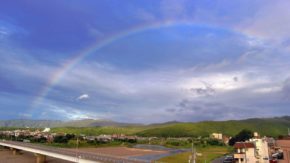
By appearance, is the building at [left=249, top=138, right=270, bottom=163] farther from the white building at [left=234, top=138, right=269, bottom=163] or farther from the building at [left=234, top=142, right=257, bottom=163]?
the building at [left=234, top=142, right=257, bottom=163]

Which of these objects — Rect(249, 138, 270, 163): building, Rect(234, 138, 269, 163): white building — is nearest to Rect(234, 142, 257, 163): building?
Rect(234, 138, 269, 163): white building

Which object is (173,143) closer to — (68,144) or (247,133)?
(247,133)

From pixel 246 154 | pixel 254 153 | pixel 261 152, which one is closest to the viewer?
pixel 254 153

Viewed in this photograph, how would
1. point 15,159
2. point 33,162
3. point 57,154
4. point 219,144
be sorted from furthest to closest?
point 219,144 → point 15,159 → point 33,162 → point 57,154

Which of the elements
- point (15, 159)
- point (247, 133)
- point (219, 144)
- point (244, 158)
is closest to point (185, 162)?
point (244, 158)

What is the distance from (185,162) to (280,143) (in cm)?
4788

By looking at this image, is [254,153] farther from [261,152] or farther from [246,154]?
[261,152]

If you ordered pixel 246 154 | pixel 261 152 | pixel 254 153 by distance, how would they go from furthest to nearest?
pixel 261 152 < pixel 246 154 < pixel 254 153

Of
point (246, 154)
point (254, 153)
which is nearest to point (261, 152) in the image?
point (254, 153)

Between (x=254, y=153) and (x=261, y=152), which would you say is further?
(x=261, y=152)

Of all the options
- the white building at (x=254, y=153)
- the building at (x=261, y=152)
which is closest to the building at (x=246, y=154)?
the white building at (x=254, y=153)

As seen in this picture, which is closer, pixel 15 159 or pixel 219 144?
pixel 15 159

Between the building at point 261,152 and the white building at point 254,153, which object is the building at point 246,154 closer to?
the white building at point 254,153

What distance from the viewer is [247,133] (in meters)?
154
